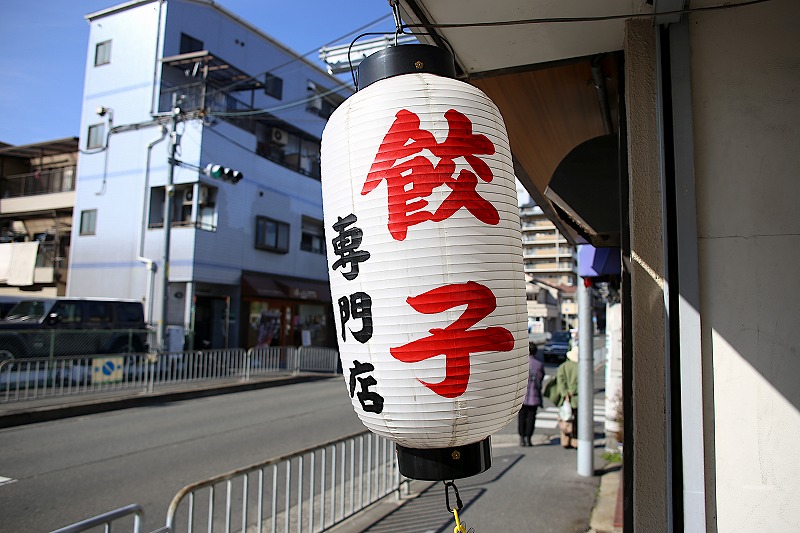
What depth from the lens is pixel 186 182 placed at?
22078 millimetres

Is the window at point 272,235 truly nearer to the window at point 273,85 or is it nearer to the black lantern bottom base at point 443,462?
the window at point 273,85

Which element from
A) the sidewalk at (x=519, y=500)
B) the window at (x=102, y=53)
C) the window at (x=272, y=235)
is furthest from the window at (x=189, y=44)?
the sidewalk at (x=519, y=500)

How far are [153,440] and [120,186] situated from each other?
17097 millimetres

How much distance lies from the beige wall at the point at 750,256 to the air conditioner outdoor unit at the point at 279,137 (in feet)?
87.3

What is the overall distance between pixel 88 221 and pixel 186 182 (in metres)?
5.83

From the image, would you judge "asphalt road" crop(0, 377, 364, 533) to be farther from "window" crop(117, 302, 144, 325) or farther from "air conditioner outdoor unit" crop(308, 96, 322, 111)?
"air conditioner outdoor unit" crop(308, 96, 322, 111)

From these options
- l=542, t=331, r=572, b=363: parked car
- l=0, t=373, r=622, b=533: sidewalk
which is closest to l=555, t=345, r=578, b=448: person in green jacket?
l=0, t=373, r=622, b=533: sidewalk

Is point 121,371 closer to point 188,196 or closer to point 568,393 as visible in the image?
point 188,196

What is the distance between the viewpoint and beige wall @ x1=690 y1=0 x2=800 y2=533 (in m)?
2.30

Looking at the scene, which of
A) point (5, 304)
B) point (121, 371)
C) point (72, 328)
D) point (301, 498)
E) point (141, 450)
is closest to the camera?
point (301, 498)

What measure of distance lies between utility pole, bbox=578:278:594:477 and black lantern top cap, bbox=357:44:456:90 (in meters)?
5.87

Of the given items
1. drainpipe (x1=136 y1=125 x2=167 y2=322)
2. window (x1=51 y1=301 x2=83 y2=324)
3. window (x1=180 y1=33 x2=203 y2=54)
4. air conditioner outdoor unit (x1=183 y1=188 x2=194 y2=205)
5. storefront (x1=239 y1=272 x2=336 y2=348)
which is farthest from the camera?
storefront (x1=239 y1=272 x2=336 y2=348)

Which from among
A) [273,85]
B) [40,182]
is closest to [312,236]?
[273,85]

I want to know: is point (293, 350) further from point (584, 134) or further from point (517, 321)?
point (517, 321)
